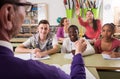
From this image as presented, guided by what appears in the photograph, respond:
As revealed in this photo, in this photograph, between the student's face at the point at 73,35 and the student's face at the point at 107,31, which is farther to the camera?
the student's face at the point at 73,35

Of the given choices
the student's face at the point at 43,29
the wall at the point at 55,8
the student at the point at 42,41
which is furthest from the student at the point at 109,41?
the wall at the point at 55,8

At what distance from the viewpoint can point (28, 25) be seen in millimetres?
4855

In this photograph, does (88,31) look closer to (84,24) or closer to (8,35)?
(84,24)

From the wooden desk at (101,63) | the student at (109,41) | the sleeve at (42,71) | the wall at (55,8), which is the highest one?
the wall at (55,8)

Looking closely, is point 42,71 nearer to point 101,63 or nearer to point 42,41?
point 101,63

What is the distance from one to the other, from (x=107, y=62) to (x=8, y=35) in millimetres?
1767

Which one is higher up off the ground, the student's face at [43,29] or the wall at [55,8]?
the wall at [55,8]

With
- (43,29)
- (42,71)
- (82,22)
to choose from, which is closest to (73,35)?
(43,29)

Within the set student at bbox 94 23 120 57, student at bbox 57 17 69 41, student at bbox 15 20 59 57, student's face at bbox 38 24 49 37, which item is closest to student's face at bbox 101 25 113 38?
student at bbox 94 23 120 57

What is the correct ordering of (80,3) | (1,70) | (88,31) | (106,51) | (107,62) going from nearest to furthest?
(1,70) < (107,62) < (106,51) < (88,31) < (80,3)

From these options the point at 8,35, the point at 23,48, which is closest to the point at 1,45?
the point at 8,35

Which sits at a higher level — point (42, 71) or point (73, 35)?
point (42, 71)

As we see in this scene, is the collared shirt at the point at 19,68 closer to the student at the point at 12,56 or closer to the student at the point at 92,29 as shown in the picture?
the student at the point at 12,56

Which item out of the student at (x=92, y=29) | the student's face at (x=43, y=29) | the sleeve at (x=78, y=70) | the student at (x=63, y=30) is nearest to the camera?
the sleeve at (x=78, y=70)
